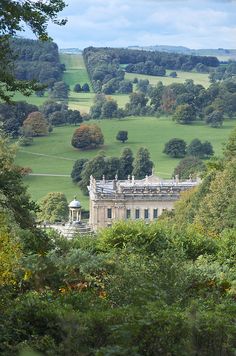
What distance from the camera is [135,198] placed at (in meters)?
103

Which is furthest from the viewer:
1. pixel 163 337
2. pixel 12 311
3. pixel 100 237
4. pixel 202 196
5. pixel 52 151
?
pixel 52 151

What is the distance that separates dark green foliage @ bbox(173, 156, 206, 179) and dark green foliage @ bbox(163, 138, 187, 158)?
3.91 metres

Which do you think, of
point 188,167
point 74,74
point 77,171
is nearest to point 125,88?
point 74,74

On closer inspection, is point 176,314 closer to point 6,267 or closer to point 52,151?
point 6,267

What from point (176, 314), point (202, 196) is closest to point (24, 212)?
point (176, 314)

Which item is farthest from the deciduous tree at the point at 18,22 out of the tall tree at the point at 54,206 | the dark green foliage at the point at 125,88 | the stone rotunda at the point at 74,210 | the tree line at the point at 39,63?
the dark green foliage at the point at 125,88

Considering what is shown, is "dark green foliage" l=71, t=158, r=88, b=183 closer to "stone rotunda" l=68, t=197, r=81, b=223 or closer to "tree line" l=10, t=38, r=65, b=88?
"stone rotunda" l=68, t=197, r=81, b=223

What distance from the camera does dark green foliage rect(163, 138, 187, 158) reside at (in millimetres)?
119500

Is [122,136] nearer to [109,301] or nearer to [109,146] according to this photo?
[109,146]

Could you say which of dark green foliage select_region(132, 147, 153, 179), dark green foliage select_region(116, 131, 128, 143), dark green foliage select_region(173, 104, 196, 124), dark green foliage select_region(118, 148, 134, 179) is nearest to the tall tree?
dark green foliage select_region(132, 147, 153, 179)

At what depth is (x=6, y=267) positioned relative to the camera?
47.9 feet

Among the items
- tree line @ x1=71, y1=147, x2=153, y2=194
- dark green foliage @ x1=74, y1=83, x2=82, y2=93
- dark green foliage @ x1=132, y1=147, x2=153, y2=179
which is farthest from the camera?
dark green foliage @ x1=74, y1=83, x2=82, y2=93

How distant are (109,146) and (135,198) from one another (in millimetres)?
23489

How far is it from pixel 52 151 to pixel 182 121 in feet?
91.9
